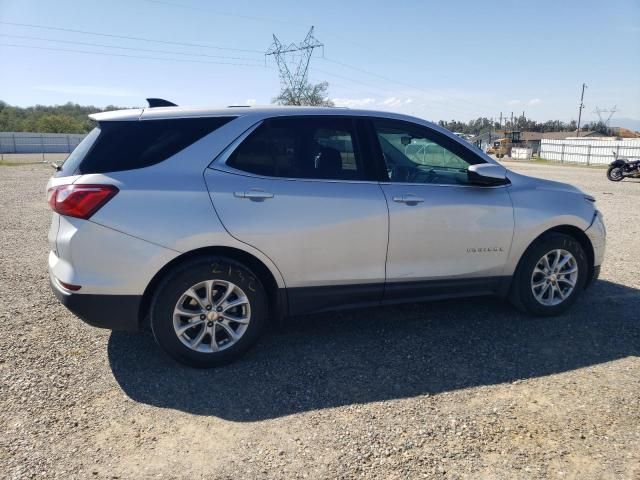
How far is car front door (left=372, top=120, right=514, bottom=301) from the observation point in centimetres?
375

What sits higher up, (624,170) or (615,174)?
(624,170)

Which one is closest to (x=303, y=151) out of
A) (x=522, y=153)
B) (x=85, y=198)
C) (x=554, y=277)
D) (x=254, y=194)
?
(x=254, y=194)

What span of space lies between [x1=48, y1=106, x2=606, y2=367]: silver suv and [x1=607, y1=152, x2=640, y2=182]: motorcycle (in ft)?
62.5

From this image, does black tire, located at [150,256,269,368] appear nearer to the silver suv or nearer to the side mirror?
the silver suv

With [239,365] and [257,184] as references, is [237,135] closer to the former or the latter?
[257,184]

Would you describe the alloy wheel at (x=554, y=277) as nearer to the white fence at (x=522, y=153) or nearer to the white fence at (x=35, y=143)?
the white fence at (x=35, y=143)

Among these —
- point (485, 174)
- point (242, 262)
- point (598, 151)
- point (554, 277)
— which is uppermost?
point (598, 151)

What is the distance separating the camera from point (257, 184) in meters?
3.38

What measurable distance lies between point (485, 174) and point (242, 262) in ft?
6.73

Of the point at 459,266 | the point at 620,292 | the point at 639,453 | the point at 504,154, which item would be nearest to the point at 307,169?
the point at 459,266

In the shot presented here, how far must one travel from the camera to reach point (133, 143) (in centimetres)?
328

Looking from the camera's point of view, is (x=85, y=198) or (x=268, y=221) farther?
(x=268, y=221)

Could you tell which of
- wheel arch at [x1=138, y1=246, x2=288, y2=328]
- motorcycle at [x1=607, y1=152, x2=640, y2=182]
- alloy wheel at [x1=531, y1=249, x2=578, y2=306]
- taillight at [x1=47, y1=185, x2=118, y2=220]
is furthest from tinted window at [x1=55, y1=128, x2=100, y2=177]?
motorcycle at [x1=607, y1=152, x2=640, y2=182]

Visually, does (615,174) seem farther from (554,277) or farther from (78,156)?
(78,156)
